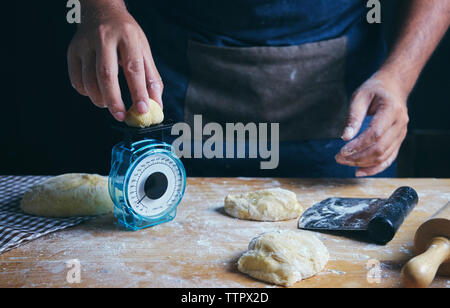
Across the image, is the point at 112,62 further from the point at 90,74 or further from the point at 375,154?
the point at 375,154

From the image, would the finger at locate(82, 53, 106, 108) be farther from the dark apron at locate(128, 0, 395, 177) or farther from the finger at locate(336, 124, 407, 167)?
the finger at locate(336, 124, 407, 167)

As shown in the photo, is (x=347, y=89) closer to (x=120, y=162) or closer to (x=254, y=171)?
(x=254, y=171)

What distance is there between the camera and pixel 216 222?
139 centimetres

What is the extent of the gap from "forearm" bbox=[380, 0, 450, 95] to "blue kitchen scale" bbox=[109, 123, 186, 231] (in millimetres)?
1045

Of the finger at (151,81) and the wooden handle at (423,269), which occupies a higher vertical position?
the finger at (151,81)

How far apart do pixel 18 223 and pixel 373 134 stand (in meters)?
1.25

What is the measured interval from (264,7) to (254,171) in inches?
27.7

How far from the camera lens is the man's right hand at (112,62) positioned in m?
1.29

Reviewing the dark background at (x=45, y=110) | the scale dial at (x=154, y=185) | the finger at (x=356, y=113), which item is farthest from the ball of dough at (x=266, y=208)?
the dark background at (x=45, y=110)

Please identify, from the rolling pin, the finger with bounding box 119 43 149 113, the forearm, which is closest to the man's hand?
the forearm

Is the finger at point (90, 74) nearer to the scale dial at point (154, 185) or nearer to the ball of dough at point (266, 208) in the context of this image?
the scale dial at point (154, 185)

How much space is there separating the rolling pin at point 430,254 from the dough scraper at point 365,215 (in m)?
0.11

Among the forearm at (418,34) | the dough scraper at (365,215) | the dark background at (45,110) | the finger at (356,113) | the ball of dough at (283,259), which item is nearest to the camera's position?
the ball of dough at (283,259)

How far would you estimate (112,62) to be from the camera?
1.30 m
